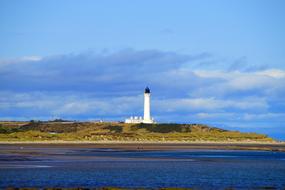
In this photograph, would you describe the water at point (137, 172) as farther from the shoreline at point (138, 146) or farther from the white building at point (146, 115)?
the white building at point (146, 115)

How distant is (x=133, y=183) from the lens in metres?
36.2

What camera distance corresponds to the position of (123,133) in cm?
10650

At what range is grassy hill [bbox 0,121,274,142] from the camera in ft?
326

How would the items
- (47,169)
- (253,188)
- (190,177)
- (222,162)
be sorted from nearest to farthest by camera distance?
(253,188)
(190,177)
(47,169)
(222,162)

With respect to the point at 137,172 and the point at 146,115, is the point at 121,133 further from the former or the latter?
the point at 137,172

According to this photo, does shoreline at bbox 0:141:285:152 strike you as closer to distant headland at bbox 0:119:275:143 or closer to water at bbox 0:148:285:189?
distant headland at bbox 0:119:275:143

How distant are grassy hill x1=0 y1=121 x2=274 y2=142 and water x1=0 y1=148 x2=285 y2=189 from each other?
4291 centimetres

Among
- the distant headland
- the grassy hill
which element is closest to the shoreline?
the distant headland

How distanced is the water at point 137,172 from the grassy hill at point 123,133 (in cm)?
4291

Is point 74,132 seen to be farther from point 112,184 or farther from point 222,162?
point 112,184

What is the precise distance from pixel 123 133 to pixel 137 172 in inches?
2493

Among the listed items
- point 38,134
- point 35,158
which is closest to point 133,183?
point 35,158

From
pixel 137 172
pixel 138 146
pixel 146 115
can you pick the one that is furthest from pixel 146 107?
pixel 137 172

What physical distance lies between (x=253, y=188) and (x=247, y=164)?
56.9 ft
